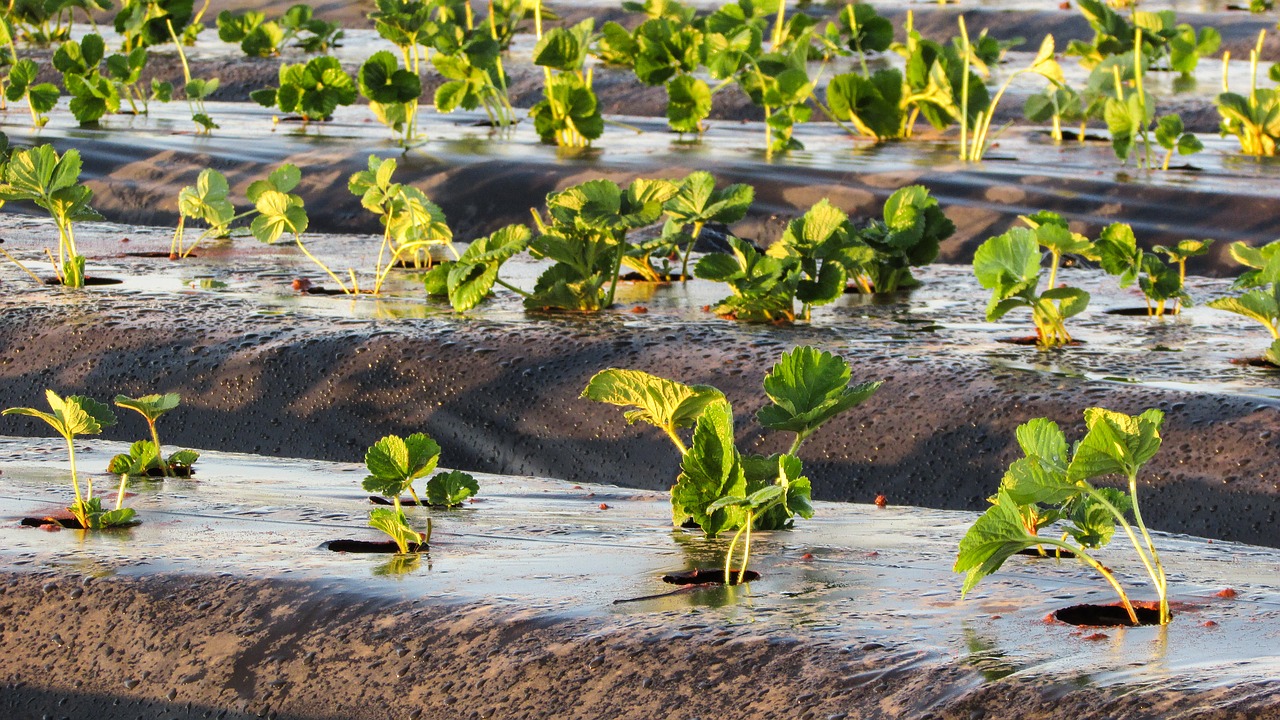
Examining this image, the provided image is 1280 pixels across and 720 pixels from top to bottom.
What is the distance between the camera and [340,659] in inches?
58.8

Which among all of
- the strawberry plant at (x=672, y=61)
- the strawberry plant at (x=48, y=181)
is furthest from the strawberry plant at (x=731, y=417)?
the strawberry plant at (x=672, y=61)

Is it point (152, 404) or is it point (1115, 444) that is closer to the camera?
point (1115, 444)

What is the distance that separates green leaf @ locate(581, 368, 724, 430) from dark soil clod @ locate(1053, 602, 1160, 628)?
0.43 m

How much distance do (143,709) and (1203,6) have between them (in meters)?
9.90

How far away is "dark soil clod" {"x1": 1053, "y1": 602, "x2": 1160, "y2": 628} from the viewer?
144 cm

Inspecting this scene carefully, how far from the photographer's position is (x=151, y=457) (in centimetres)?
211

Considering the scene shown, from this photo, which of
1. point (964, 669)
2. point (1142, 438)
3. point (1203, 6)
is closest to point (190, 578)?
point (964, 669)

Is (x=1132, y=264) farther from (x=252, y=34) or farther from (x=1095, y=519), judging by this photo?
(x=252, y=34)

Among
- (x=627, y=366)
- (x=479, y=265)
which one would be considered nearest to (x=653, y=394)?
(x=627, y=366)

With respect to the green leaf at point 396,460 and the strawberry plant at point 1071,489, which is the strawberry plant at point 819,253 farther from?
the strawberry plant at point 1071,489

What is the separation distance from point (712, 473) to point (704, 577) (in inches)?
5.2

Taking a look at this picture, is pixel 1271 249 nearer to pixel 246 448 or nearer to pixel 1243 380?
pixel 1243 380

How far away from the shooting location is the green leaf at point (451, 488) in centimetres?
196

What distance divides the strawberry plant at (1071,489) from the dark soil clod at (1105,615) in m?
0.01
